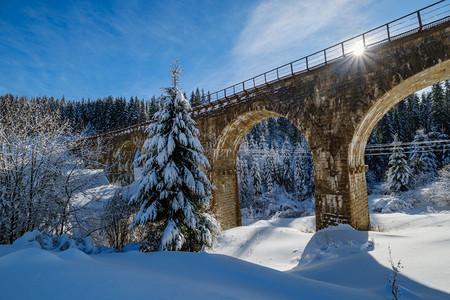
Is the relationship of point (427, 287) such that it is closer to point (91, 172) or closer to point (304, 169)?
point (91, 172)

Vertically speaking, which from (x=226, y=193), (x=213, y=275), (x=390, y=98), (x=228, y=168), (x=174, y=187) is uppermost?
(x=390, y=98)

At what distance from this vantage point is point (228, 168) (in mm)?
17328

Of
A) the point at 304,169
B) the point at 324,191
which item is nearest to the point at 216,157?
the point at 324,191

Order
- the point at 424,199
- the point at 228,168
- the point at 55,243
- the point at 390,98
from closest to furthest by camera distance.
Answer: the point at 55,243, the point at 390,98, the point at 228,168, the point at 424,199

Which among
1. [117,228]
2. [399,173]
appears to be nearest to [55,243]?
[117,228]

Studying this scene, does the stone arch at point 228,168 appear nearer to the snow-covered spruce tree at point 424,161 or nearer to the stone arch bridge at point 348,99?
the stone arch bridge at point 348,99

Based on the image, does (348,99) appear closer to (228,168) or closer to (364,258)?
(364,258)

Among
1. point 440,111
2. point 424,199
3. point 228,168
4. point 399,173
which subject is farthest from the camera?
point 440,111

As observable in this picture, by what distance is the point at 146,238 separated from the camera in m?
8.10

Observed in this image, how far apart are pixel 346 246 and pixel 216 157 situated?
1094 cm

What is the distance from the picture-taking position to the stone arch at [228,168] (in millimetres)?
15734

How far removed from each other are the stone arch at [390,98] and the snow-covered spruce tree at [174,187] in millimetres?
7497

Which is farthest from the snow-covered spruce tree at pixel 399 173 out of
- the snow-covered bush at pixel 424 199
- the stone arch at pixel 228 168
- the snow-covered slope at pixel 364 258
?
the snow-covered slope at pixel 364 258

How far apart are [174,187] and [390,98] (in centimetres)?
1048
